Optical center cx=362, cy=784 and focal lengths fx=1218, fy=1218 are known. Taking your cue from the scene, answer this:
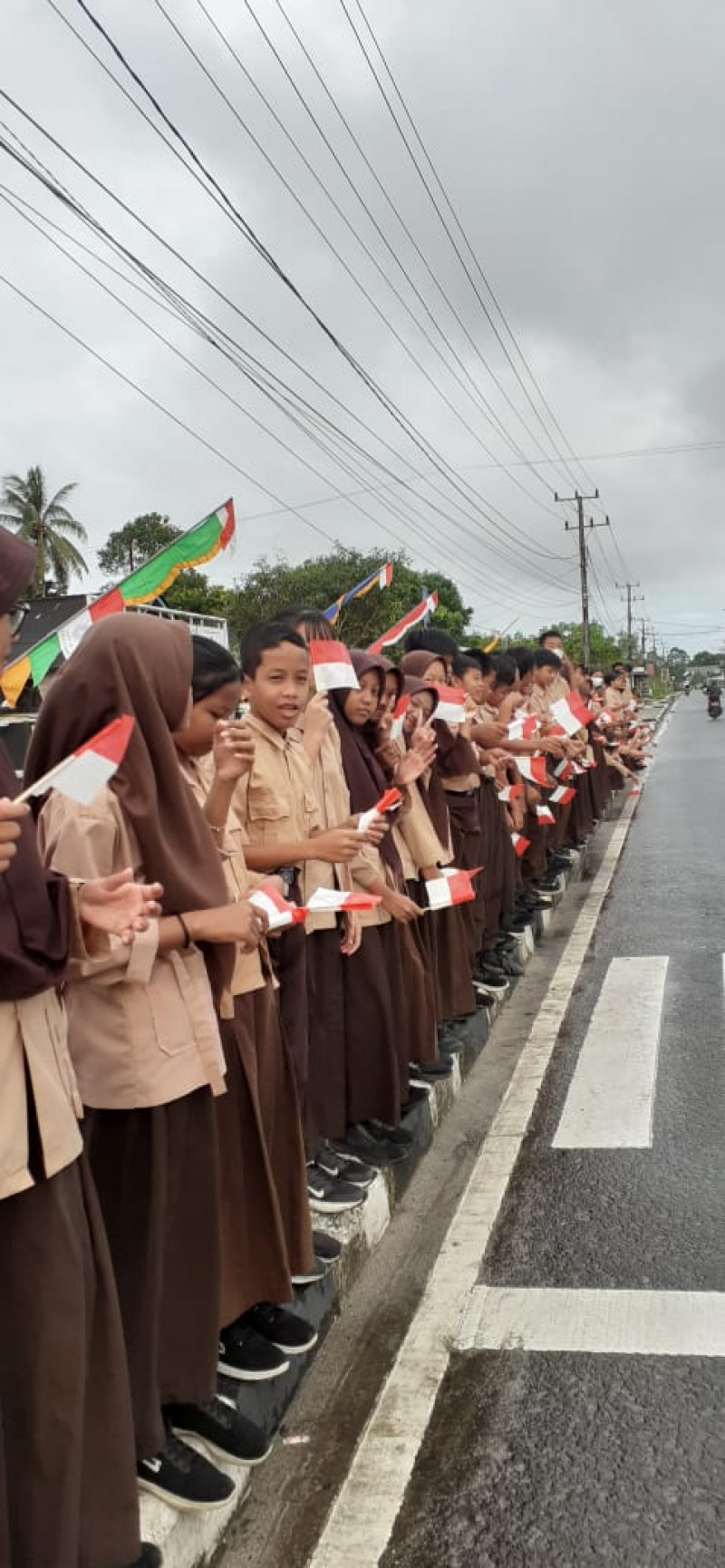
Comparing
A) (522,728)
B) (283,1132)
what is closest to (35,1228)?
(283,1132)

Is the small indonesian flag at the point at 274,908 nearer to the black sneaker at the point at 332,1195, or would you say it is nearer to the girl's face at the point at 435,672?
the black sneaker at the point at 332,1195

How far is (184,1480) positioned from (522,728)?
208 inches

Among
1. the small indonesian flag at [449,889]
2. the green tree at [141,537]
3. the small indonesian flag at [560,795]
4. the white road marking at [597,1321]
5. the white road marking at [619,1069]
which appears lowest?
the white road marking at [619,1069]

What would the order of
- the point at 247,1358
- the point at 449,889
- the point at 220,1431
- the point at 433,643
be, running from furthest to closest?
the point at 433,643 → the point at 449,889 → the point at 247,1358 → the point at 220,1431

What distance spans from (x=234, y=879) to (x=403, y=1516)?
4.73ft

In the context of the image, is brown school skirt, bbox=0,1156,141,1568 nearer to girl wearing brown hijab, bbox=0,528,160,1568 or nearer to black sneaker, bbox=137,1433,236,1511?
girl wearing brown hijab, bbox=0,528,160,1568

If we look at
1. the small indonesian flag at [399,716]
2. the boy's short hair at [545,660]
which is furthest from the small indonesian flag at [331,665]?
the boy's short hair at [545,660]

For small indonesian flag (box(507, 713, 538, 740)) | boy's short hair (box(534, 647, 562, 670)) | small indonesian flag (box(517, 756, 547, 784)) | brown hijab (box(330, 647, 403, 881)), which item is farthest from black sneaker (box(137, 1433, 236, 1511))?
boy's short hair (box(534, 647, 562, 670))

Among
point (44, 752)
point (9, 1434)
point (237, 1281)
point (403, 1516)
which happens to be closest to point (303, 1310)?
point (237, 1281)

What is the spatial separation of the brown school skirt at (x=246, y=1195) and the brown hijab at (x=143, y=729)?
1.81ft

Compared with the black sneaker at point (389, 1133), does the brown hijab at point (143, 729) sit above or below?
above

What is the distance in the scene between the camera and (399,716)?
4.57 meters

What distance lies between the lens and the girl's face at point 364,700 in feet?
14.1

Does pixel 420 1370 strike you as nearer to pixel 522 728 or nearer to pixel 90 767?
pixel 90 767
